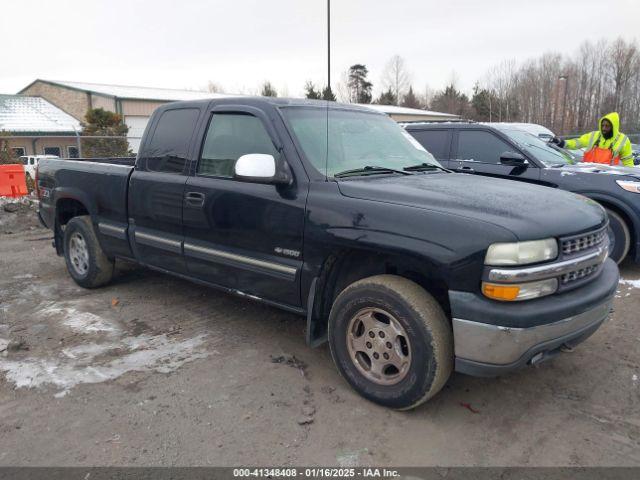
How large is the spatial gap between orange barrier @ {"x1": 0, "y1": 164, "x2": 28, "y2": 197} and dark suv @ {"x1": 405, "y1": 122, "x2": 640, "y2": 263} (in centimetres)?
889

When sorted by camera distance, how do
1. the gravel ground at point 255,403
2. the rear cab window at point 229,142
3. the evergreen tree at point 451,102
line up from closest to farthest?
the gravel ground at point 255,403 → the rear cab window at point 229,142 → the evergreen tree at point 451,102

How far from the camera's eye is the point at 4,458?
2.72 metres

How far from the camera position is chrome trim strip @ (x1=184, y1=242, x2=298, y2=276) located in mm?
3561

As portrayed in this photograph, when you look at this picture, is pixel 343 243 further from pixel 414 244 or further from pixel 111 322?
pixel 111 322

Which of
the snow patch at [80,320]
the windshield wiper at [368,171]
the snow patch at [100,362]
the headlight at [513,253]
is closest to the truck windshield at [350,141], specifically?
the windshield wiper at [368,171]

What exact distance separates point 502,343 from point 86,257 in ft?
14.8

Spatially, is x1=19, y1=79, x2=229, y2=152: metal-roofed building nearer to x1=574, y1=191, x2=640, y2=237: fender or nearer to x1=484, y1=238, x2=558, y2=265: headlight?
x1=574, y1=191, x2=640, y2=237: fender

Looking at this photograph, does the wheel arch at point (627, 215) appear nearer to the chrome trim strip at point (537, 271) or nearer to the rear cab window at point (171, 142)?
the chrome trim strip at point (537, 271)

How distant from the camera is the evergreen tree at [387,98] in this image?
6544 centimetres

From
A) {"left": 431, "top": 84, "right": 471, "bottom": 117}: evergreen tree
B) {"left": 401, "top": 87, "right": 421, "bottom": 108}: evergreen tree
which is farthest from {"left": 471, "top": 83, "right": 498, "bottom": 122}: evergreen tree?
{"left": 401, "top": 87, "right": 421, "bottom": 108}: evergreen tree

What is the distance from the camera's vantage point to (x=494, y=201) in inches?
121

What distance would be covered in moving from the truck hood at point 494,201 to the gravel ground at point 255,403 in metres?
1.16

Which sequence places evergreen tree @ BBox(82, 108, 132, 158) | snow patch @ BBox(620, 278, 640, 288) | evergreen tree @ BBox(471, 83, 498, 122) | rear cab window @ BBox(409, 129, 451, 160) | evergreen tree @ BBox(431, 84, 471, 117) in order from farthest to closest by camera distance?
1. evergreen tree @ BBox(431, 84, 471, 117)
2. evergreen tree @ BBox(471, 83, 498, 122)
3. evergreen tree @ BBox(82, 108, 132, 158)
4. rear cab window @ BBox(409, 129, 451, 160)
5. snow patch @ BBox(620, 278, 640, 288)

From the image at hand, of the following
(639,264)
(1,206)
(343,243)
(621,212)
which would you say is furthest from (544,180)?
(1,206)
